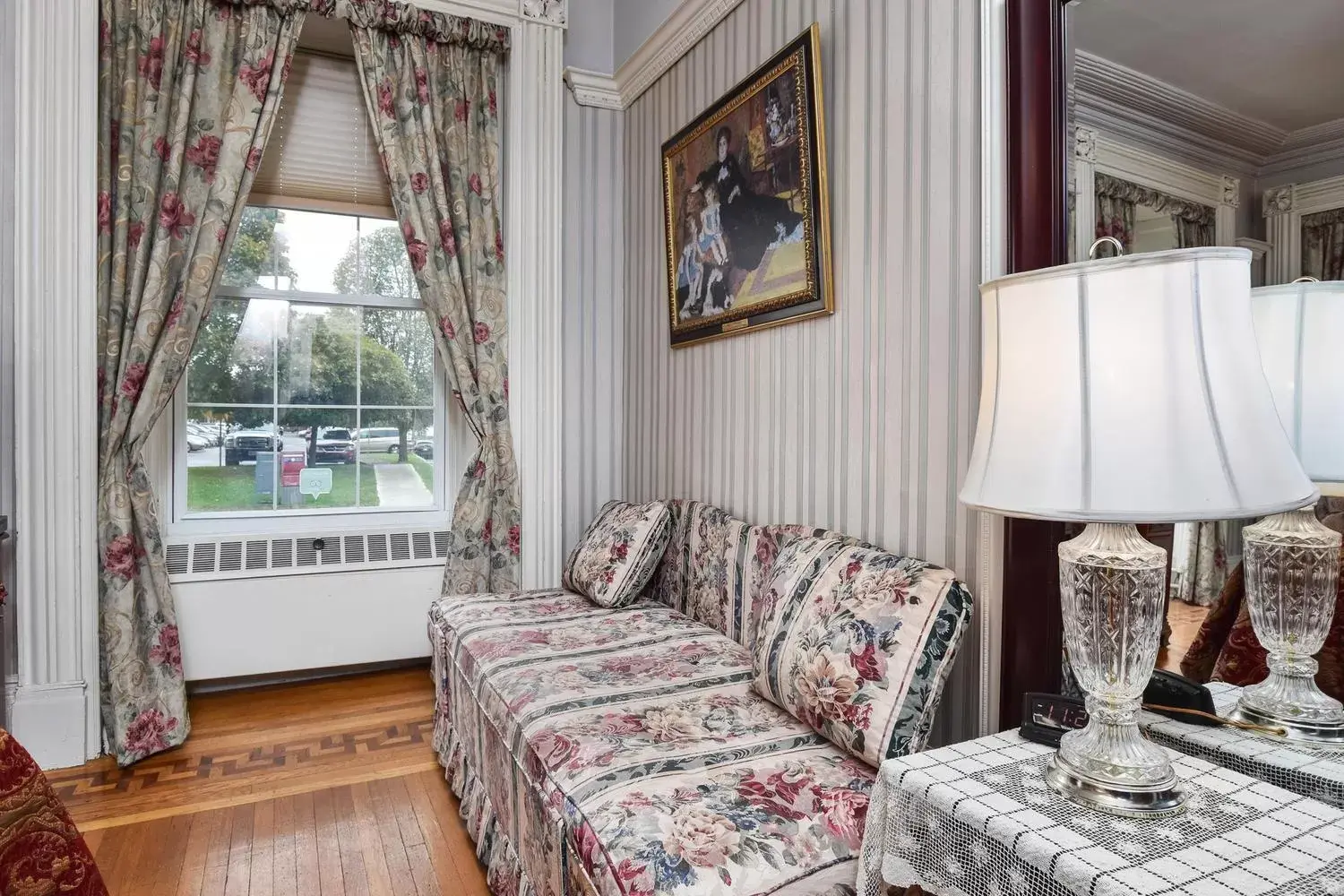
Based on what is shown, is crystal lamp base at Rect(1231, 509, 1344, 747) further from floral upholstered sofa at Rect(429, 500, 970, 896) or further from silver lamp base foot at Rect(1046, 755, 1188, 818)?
floral upholstered sofa at Rect(429, 500, 970, 896)

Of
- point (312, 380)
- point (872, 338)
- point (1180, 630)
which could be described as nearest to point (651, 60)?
point (872, 338)

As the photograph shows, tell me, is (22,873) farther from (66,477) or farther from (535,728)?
(66,477)

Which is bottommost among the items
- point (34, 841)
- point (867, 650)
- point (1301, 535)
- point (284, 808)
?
point (284, 808)

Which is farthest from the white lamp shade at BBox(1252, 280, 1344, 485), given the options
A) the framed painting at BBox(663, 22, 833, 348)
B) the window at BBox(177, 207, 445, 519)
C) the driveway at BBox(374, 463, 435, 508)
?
the driveway at BBox(374, 463, 435, 508)

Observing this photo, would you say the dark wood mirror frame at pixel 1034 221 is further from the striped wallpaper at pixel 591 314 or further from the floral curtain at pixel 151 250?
the floral curtain at pixel 151 250

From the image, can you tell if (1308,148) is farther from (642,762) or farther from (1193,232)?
(642,762)

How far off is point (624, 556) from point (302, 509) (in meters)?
1.54

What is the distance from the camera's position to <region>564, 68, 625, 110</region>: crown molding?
338cm

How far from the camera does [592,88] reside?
3412mm

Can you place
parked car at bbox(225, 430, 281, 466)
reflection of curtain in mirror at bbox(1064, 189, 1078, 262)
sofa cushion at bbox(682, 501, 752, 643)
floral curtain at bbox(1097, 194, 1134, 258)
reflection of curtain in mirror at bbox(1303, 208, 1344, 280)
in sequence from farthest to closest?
parked car at bbox(225, 430, 281, 466)
sofa cushion at bbox(682, 501, 752, 643)
reflection of curtain in mirror at bbox(1064, 189, 1078, 262)
floral curtain at bbox(1097, 194, 1134, 258)
reflection of curtain in mirror at bbox(1303, 208, 1344, 280)

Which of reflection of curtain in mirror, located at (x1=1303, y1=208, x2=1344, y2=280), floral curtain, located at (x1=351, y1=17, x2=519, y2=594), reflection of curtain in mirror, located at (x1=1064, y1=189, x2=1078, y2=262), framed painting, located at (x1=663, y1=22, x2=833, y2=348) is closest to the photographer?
reflection of curtain in mirror, located at (x1=1303, y1=208, x2=1344, y2=280)

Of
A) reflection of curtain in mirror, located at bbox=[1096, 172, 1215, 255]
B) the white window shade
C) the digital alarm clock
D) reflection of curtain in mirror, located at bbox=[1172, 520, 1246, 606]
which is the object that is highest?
the white window shade

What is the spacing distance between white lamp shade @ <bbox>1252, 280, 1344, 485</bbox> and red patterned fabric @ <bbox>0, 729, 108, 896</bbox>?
1.74m

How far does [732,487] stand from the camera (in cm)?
258
